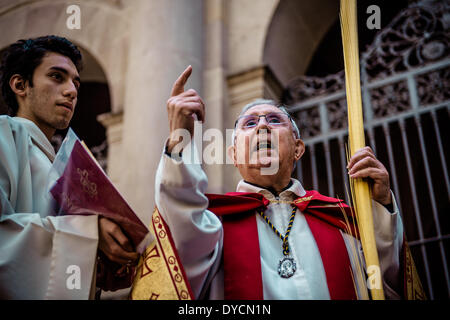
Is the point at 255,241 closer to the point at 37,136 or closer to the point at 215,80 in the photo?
the point at 37,136

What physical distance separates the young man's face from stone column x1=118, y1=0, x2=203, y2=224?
2.19m

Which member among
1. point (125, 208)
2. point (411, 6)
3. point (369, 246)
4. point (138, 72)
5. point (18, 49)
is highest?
point (411, 6)

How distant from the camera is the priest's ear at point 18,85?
8.13 feet

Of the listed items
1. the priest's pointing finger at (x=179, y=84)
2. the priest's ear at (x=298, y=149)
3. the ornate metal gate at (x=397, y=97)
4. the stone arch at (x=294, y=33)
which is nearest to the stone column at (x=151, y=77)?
the stone arch at (x=294, y=33)

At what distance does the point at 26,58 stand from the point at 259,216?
1320mm

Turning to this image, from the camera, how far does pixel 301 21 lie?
579 centimetres

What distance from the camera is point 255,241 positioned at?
88.3 inches

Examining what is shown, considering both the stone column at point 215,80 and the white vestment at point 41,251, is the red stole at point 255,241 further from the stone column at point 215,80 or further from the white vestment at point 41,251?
the stone column at point 215,80

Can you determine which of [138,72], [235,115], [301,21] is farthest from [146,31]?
[301,21]

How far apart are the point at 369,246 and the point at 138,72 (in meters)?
3.80

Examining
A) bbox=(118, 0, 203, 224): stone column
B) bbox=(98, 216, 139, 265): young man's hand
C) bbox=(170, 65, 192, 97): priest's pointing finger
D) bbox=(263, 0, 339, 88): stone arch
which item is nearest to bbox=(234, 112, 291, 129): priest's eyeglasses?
bbox=(170, 65, 192, 97): priest's pointing finger

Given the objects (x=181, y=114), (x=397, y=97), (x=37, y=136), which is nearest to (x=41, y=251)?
(x=37, y=136)

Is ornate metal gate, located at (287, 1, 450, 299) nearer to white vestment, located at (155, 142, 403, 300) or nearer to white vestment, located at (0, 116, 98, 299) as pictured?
white vestment, located at (155, 142, 403, 300)

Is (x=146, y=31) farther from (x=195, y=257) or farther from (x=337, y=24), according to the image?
(x=195, y=257)
